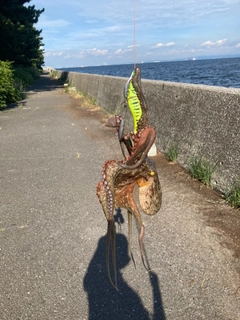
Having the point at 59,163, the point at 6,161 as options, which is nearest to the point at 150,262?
the point at 59,163

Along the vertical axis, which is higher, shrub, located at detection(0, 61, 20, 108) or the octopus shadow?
shrub, located at detection(0, 61, 20, 108)

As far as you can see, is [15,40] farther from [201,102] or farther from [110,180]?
[110,180]

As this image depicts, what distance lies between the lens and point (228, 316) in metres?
2.78

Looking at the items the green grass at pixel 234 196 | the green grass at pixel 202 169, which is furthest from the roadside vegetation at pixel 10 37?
the green grass at pixel 234 196

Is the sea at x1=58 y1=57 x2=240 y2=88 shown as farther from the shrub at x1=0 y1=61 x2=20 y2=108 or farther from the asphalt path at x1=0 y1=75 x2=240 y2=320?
the shrub at x1=0 y1=61 x2=20 y2=108

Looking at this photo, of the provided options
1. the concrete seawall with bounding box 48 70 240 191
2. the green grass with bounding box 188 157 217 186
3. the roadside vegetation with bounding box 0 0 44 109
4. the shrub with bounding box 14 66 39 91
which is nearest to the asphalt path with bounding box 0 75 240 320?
the green grass with bounding box 188 157 217 186

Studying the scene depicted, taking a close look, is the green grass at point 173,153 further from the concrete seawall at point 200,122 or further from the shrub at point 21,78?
the shrub at point 21,78

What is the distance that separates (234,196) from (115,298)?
224 centimetres

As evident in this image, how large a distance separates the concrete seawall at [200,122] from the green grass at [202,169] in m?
0.08

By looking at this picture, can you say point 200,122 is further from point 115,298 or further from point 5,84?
point 5,84

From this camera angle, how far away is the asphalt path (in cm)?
299

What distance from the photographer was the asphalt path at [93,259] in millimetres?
2992

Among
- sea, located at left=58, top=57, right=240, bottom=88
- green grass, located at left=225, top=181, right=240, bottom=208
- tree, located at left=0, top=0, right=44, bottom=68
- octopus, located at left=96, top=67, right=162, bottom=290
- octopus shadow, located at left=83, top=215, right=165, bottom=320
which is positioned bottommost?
sea, located at left=58, top=57, right=240, bottom=88

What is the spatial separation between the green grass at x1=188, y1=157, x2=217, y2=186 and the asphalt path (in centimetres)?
31
